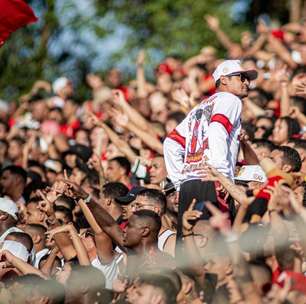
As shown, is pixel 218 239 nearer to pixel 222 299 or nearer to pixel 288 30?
pixel 222 299

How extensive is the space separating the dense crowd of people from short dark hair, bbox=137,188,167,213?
14mm

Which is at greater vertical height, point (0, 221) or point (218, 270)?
point (218, 270)

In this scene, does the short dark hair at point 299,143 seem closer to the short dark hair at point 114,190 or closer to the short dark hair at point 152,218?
the short dark hair at point 114,190

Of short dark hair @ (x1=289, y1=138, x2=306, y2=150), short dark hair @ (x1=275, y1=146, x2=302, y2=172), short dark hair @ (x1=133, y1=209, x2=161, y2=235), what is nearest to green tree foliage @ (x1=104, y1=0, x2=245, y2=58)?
short dark hair @ (x1=289, y1=138, x2=306, y2=150)

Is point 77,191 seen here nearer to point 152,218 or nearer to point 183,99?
point 152,218

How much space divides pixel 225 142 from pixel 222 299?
7.44 ft

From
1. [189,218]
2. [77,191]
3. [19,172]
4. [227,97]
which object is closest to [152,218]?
[189,218]

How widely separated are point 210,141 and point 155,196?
0.80 m

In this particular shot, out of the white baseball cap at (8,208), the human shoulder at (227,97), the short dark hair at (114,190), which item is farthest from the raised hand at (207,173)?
the white baseball cap at (8,208)

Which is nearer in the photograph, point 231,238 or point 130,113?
point 231,238

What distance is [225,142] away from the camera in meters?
10.3

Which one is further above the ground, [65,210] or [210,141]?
[210,141]

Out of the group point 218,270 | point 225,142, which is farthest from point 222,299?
point 225,142

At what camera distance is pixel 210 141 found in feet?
33.8
